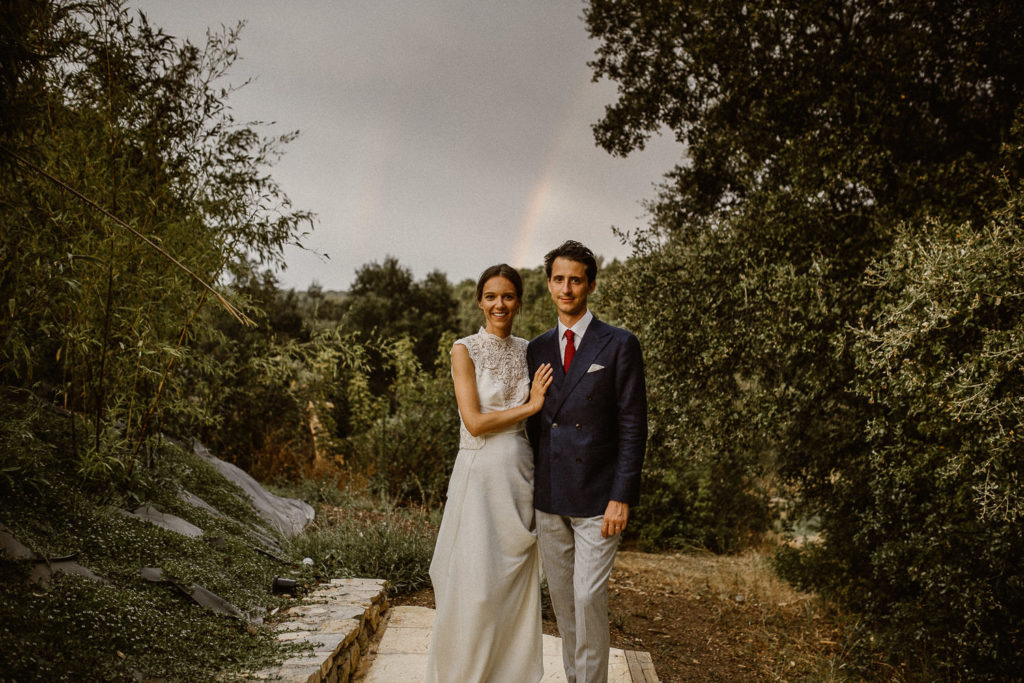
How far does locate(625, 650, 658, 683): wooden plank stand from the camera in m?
3.57

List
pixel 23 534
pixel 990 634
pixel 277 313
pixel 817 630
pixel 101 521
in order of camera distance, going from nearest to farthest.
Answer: pixel 23 534 < pixel 101 521 < pixel 990 634 < pixel 817 630 < pixel 277 313

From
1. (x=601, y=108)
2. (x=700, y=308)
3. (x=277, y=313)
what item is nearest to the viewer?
(x=700, y=308)

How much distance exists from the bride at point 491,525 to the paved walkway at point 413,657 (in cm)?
72

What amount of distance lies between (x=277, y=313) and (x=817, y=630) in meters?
14.3

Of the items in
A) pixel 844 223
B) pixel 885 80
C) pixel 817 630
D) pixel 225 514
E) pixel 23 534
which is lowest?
pixel 817 630

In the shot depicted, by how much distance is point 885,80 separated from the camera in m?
5.32

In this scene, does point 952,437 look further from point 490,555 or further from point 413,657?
point 413,657

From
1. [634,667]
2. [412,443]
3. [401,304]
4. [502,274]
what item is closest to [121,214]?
[502,274]

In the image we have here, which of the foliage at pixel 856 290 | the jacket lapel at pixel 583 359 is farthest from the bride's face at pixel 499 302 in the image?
the foliage at pixel 856 290

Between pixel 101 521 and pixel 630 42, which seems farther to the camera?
→ pixel 630 42

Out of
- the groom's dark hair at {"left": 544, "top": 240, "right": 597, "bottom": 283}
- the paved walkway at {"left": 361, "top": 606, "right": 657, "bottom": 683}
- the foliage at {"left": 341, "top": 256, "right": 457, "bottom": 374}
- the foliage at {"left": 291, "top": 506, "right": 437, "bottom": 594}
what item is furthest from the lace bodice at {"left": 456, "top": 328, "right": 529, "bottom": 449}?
the foliage at {"left": 341, "top": 256, "right": 457, "bottom": 374}

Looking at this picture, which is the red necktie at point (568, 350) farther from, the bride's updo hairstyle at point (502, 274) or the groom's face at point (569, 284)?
the bride's updo hairstyle at point (502, 274)

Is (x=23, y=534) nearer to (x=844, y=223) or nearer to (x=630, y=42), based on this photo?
(x=844, y=223)

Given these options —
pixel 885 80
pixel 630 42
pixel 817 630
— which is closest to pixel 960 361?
pixel 885 80
